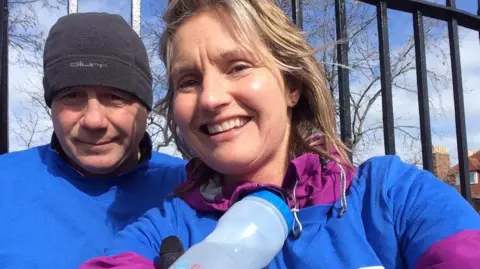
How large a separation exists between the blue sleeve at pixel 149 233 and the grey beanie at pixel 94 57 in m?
0.62

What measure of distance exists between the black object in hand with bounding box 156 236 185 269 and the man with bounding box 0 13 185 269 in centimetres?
62

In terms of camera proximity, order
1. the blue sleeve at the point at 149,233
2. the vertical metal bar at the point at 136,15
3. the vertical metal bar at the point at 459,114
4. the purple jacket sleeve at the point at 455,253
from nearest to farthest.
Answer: the purple jacket sleeve at the point at 455,253
the blue sleeve at the point at 149,233
the vertical metal bar at the point at 136,15
the vertical metal bar at the point at 459,114

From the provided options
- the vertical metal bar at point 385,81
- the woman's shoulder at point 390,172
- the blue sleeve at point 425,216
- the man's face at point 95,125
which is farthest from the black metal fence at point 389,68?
the blue sleeve at point 425,216

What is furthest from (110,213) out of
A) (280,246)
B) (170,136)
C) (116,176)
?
(280,246)

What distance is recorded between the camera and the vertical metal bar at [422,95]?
260 centimetres

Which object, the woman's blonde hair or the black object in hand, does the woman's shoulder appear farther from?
the black object in hand

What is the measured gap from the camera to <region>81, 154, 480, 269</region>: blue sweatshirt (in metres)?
1.25

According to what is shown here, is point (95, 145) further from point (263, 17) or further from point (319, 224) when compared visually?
point (319, 224)

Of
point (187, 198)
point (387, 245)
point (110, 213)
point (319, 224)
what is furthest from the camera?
point (110, 213)

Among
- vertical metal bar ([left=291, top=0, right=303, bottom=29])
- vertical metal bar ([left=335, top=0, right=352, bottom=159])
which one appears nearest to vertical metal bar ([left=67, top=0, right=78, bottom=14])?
vertical metal bar ([left=291, top=0, right=303, bottom=29])

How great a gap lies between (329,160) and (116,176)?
0.96 meters

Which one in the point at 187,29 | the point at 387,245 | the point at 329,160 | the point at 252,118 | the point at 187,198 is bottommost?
the point at 387,245

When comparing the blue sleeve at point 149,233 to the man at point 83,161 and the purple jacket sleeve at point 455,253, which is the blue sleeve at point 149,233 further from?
the purple jacket sleeve at point 455,253

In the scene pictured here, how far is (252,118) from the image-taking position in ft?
5.13
